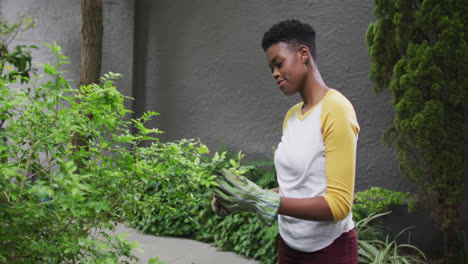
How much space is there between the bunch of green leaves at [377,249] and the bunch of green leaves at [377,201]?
0.08 metres

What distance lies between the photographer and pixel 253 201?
Answer: 1417 millimetres

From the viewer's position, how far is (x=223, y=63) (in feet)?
18.5

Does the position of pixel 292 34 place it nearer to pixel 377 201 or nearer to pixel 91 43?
pixel 377 201

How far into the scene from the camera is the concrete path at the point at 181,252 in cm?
413

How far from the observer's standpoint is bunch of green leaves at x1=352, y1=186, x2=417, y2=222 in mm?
3975

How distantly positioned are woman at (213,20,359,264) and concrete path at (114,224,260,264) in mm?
2559

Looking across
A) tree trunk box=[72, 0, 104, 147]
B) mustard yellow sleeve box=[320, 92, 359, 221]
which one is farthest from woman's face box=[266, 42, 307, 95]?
tree trunk box=[72, 0, 104, 147]

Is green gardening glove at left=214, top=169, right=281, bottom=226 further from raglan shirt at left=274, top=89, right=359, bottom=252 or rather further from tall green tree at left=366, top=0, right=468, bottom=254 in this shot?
tall green tree at left=366, top=0, right=468, bottom=254

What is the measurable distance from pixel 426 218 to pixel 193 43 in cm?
401

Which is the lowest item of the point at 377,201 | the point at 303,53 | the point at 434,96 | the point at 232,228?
the point at 232,228

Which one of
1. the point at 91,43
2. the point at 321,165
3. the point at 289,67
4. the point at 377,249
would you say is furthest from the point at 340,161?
the point at 91,43

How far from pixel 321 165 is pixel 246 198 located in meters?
0.32

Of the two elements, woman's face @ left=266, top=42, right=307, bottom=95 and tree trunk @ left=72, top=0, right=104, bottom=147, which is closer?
woman's face @ left=266, top=42, right=307, bottom=95

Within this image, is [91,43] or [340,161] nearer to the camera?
[340,161]
